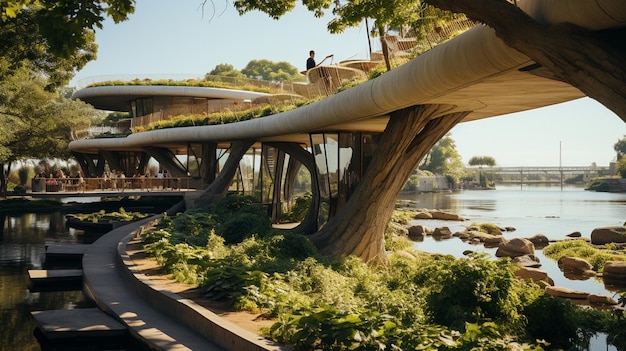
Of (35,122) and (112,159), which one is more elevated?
(35,122)

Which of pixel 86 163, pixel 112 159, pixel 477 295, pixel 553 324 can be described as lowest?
pixel 553 324

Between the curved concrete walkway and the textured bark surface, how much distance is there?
470 cm

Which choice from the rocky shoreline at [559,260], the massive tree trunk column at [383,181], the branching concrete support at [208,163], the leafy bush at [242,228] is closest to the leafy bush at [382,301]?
the rocky shoreline at [559,260]

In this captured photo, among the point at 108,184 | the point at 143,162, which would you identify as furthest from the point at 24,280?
the point at 143,162

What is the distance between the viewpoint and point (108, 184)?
36906 millimetres

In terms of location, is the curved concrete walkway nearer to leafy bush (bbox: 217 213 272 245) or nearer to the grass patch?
leafy bush (bbox: 217 213 272 245)

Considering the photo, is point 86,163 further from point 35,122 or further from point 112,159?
point 35,122

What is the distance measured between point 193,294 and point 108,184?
2584 cm

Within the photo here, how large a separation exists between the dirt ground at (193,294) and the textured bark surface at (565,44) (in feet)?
17.3

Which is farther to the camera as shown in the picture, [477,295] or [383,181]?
[383,181]

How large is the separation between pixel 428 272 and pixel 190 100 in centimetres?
4274

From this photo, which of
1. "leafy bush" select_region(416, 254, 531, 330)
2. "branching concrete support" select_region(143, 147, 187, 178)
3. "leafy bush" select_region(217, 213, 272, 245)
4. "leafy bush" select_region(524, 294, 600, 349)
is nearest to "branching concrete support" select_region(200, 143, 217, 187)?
"branching concrete support" select_region(143, 147, 187, 178)

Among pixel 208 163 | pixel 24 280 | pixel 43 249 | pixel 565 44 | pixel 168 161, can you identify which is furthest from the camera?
pixel 168 161

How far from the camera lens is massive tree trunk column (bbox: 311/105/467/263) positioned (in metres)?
16.8
